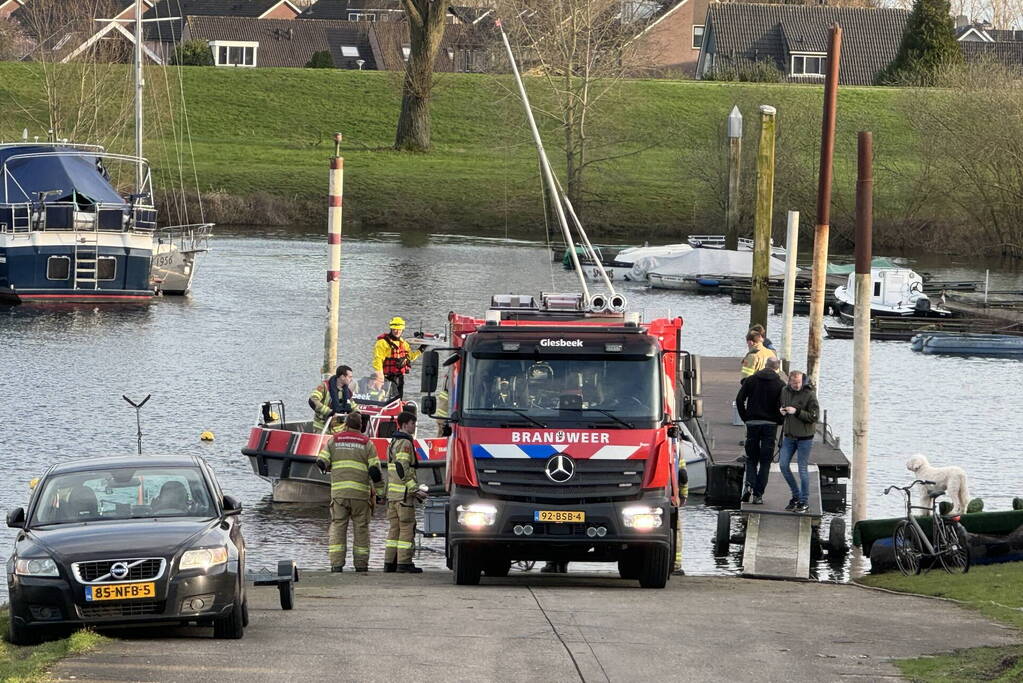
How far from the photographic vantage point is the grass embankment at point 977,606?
460 inches

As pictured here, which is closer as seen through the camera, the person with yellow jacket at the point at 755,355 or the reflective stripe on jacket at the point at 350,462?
the reflective stripe on jacket at the point at 350,462

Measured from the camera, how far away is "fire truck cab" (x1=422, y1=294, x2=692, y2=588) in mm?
16031

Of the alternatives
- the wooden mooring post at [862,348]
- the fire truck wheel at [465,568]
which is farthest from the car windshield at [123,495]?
the wooden mooring post at [862,348]

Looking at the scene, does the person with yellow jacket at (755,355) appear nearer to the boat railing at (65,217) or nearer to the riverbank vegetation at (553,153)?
the boat railing at (65,217)

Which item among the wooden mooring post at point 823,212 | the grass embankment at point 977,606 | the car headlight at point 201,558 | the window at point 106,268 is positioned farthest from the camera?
the window at point 106,268

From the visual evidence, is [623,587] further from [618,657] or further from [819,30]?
[819,30]

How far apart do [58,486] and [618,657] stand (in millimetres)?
4889

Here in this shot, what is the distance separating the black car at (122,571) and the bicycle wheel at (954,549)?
9185 millimetres

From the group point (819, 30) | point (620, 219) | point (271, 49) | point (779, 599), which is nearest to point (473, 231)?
point (620, 219)

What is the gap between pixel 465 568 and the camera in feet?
55.4

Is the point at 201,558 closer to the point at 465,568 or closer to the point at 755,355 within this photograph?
the point at 465,568

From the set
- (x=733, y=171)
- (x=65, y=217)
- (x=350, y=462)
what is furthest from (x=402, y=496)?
(x=733, y=171)

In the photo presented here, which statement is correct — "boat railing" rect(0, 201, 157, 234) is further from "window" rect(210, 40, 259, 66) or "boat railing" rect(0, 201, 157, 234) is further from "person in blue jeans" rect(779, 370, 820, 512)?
"window" rect(210, 40, 259, 66)

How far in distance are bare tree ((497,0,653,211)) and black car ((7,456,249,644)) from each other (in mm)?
60130
